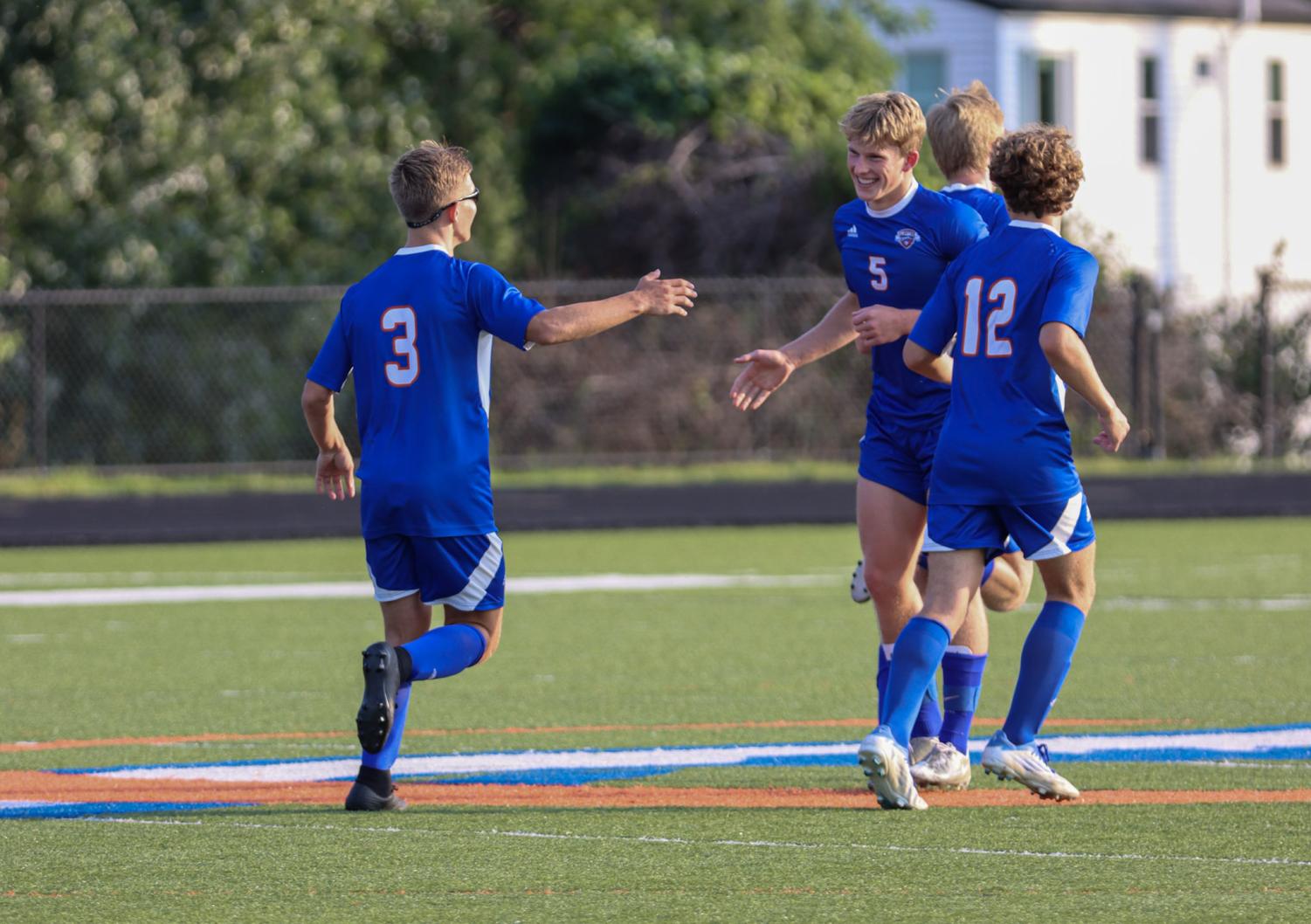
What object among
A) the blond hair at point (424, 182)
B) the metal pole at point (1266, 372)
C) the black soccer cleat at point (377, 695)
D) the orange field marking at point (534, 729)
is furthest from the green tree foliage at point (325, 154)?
the black soccer cleat at point (377, 695)

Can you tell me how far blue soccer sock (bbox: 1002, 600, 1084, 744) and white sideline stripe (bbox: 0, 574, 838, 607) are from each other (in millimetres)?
8115

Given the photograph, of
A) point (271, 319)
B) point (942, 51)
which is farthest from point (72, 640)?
point (942, 51)

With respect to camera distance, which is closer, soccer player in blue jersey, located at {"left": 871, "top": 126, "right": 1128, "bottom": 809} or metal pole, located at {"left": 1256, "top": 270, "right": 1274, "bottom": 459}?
soccer player in blue jersey, located at {"left": 871, "top": 126, "right": 1128, "bottom": 809}

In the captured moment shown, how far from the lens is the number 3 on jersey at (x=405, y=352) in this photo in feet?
21.8

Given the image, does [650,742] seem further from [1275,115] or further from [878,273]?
[1275,115]

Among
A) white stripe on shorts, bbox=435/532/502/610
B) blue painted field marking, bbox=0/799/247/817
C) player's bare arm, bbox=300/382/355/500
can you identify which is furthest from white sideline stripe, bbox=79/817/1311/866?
player's bare arm, bbox=300/382/355/500

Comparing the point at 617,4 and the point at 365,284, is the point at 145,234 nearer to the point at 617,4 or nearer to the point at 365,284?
the point at 617,4

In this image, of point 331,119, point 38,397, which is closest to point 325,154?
point 331,119

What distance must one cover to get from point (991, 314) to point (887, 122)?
74cm

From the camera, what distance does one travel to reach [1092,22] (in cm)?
3681

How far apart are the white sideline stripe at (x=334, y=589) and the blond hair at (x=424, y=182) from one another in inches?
313

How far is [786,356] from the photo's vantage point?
23.4 feet

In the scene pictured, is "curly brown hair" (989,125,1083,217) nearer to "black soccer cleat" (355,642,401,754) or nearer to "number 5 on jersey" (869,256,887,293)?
"number 5 on jersey" (869,256,887,293)

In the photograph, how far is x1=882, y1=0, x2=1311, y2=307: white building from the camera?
3600 centimetres
